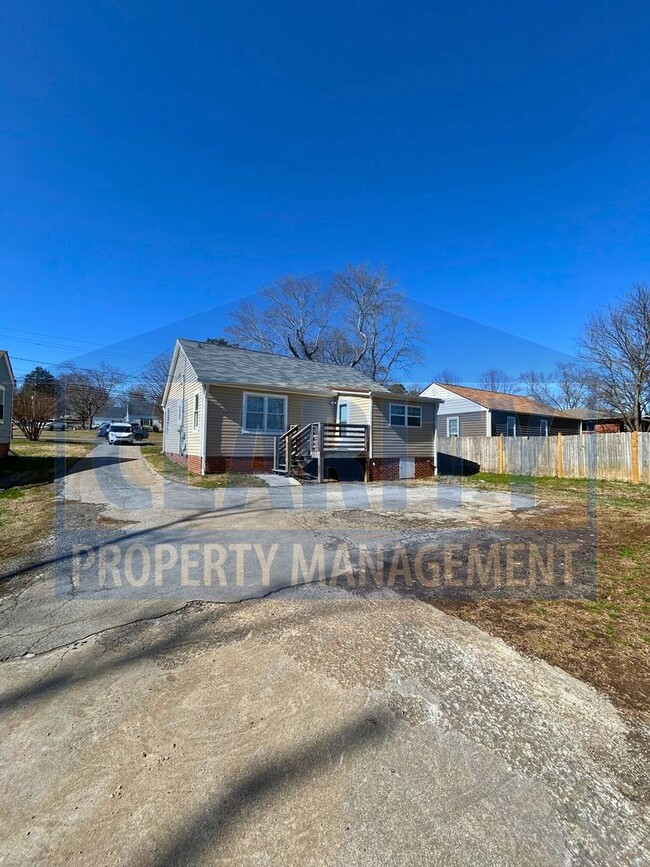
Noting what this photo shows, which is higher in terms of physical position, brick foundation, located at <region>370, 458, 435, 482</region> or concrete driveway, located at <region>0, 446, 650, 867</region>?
brick foundation, located at <region>370, 458, 435, 482</region>

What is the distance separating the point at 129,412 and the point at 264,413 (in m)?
51.7

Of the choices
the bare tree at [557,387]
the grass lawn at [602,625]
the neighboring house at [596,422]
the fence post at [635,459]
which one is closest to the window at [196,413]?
the grass lawn at [602,625]

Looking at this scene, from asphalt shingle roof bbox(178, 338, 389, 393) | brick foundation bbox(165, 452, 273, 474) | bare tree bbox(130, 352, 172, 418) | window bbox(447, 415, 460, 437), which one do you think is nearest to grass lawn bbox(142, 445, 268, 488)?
brick foundation bbox(165, 452, 273, 474)

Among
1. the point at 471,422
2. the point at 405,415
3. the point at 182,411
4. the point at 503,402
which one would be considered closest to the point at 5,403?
the point at 182,411

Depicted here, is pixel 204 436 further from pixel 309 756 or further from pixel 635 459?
pixel 635 459

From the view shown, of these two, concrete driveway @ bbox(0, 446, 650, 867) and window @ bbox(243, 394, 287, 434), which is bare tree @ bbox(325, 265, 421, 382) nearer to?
window @ bbox(243, 394, 287, 434)

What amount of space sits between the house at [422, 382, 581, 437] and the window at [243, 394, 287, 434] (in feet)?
43.5

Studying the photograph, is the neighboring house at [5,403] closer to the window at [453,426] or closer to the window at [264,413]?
the window at [264,413]

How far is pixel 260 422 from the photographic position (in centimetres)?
1365

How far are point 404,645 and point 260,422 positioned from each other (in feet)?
37.1

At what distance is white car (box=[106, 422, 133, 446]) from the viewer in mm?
27989

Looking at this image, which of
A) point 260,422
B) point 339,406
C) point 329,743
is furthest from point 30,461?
point 329,743

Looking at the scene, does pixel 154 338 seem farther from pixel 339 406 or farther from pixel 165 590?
pixel 165 590

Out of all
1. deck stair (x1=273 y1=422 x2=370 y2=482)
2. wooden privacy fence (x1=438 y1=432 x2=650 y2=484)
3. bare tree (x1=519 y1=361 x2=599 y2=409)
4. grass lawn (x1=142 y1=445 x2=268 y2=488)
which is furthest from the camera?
bare tree (x1=519 y1=361 x2=599 y2=409)
